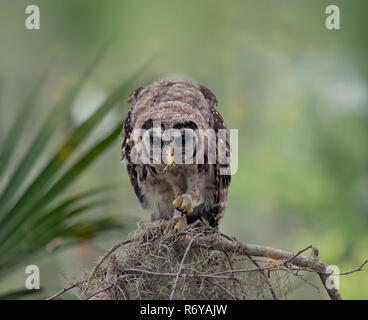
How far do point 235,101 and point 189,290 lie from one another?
18.7ft

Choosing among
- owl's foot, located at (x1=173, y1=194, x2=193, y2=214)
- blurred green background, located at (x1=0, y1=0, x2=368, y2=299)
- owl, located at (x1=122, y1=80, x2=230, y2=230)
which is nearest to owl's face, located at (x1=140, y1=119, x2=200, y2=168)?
owl, located at (x1=122, y1=80, x2=230, y2=230)

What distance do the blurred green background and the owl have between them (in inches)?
110

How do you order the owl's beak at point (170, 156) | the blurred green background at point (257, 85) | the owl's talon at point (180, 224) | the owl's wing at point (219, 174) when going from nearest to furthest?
the owl's talon at point (180, 224) → the owl's beak at point (170, 156) → the owl's wing at point (219, 174) → the blurred green background at point (257, 85)

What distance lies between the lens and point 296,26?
7.59 metres

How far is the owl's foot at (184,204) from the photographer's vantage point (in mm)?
2568

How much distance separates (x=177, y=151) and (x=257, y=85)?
528 centimetres

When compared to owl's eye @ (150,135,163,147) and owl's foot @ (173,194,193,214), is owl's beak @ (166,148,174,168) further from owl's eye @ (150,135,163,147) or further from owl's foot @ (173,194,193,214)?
owl's foot @ (173,194,193,214)

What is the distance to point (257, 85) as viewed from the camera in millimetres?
7629

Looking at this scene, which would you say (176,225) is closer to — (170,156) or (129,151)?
(170,156)

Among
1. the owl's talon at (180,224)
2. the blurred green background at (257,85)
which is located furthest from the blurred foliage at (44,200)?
the blurred green background at (257,85)

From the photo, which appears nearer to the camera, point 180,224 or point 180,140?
point 180,224

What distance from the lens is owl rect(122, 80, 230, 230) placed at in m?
2.55

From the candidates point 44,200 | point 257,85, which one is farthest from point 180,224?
point 257,85

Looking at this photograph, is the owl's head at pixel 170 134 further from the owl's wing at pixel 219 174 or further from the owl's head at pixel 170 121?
the owl's wing at pixel 219 174
